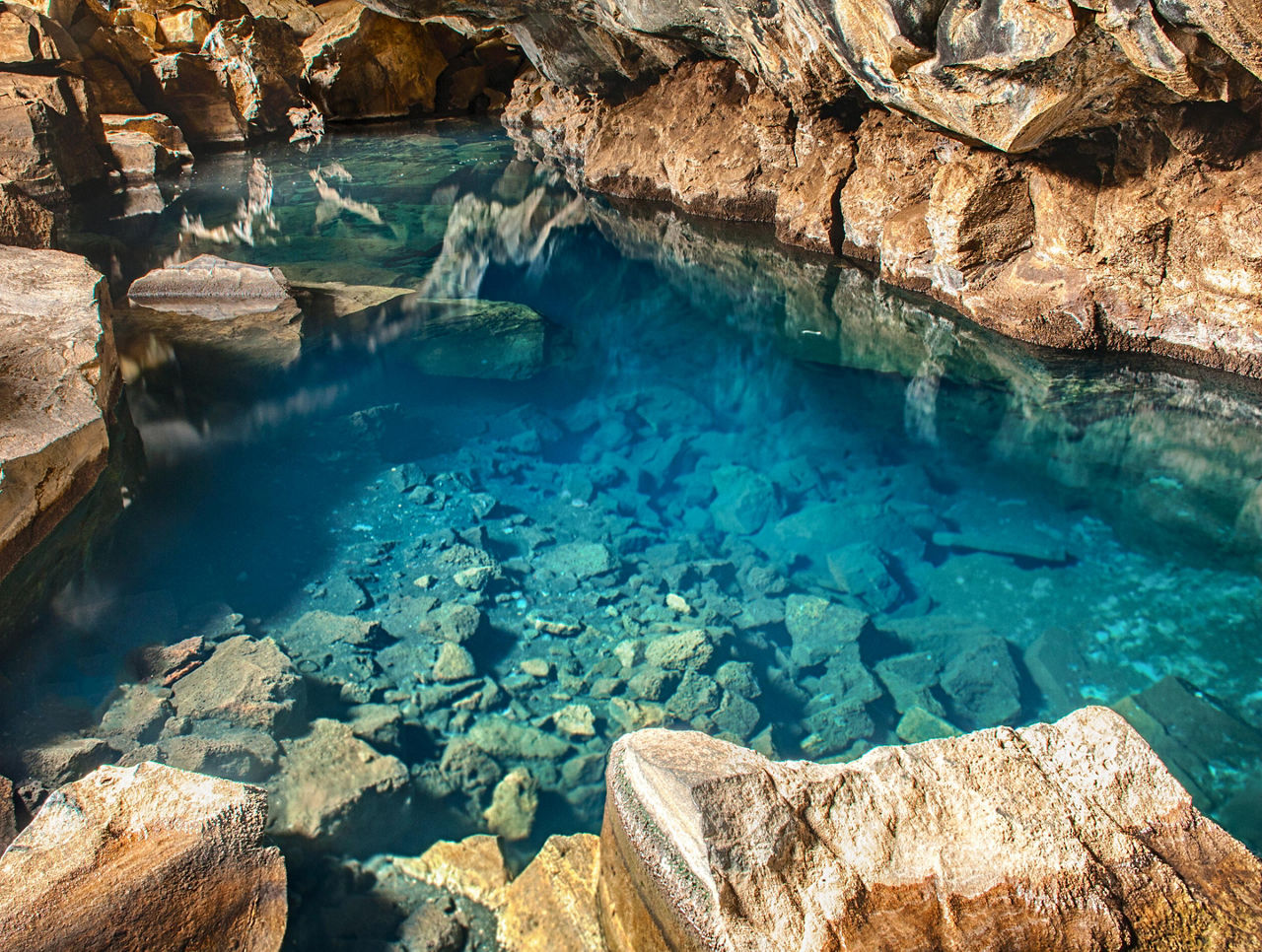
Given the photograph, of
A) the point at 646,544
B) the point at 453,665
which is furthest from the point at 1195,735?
the point at 453,665

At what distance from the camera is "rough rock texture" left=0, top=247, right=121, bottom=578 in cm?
376

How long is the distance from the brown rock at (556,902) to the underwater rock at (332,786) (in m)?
0.55

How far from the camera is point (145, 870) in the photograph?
1.94m

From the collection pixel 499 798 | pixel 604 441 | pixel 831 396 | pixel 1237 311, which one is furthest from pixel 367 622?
pixel 1237 311

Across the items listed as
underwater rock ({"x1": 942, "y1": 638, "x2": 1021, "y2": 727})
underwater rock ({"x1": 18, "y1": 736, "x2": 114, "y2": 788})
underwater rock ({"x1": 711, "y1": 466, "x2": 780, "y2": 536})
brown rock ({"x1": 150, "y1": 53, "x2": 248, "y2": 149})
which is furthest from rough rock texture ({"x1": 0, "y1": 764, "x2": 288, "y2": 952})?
brown rock ({"x1": 150, "y1": 53, "x2": 248, "y2": 149})

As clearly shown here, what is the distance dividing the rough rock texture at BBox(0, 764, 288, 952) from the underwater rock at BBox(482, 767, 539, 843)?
85 cm

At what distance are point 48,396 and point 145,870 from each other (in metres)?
3.39

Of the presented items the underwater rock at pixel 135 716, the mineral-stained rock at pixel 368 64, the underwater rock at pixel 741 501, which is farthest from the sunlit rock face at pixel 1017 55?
the mineral-stained rock at pixel 368 64

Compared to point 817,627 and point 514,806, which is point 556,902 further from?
point 817,627

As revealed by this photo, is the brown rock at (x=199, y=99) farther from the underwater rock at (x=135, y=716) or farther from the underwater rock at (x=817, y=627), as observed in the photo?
the underwater rock at (x=817, y=627)

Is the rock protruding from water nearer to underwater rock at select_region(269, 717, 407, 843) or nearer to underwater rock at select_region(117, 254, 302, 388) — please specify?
underwater rock at select_region(269, 717, 407, 843)

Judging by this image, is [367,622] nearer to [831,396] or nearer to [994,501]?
[994,501]

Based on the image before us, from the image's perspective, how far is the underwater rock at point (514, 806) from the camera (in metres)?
2.78

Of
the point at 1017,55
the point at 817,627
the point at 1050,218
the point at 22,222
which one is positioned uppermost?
the point at 1017,55
